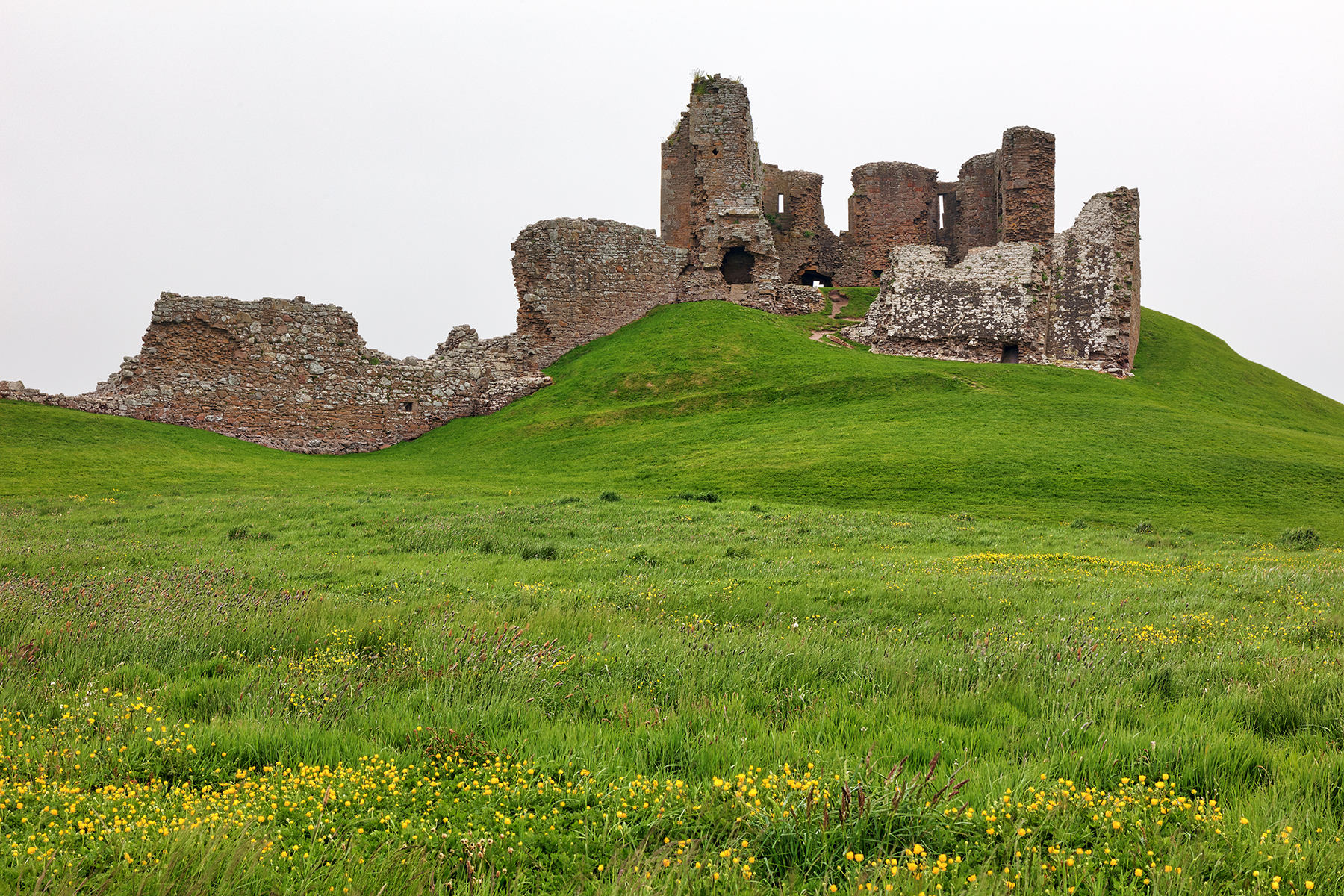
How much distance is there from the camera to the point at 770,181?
5162 centimetres

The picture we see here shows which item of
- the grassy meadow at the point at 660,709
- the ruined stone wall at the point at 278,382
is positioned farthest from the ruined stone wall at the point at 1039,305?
the grassy meadow at the point at 660,709

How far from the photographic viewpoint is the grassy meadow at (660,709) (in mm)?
2719

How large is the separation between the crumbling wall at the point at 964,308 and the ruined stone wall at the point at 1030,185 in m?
4.93

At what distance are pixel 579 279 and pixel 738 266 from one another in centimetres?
983

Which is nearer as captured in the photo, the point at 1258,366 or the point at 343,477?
the point at 343,477

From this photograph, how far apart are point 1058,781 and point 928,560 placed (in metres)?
7.71

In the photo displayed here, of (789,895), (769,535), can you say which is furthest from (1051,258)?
(789,895)

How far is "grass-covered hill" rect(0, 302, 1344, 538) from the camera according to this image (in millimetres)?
18562

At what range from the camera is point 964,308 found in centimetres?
3656

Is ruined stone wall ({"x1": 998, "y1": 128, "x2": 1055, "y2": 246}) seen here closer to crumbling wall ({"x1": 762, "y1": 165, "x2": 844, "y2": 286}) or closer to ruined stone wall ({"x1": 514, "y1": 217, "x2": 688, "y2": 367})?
crumbling wall ({"x1": 762, "y1": 165, "x2": 844, "y2": 286})

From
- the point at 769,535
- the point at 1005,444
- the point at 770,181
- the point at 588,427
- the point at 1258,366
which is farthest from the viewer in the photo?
the point at 770,181

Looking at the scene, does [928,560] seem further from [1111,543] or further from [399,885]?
[399,885]

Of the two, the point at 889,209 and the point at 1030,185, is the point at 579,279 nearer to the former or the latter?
the point at 889,209

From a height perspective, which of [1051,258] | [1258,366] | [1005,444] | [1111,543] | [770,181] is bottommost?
[1111,543]
